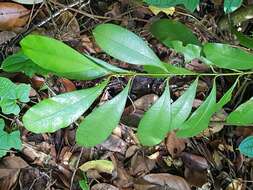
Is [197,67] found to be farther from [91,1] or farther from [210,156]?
[91,1]

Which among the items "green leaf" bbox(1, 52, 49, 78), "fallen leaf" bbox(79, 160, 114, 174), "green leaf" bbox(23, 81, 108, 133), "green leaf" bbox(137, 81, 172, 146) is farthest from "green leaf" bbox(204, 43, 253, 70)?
"fallen leaf" bbox(79, 160, 114, 174)

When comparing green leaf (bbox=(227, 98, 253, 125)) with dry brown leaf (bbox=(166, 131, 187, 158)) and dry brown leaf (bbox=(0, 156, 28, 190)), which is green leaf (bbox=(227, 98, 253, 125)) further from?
dry brown leaf (bbox=(0, 156, 28, 190))

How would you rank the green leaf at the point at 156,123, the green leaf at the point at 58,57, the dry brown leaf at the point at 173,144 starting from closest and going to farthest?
the green leaf at the point at 58,57 < the green leaf at the point at 156,123 < the dry brown leaf at the point at 173,144

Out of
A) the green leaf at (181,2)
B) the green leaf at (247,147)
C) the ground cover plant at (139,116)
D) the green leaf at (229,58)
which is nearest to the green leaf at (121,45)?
the ground cover plant at (139,116)

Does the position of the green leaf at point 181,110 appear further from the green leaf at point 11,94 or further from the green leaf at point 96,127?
the green leaf at point 11,94

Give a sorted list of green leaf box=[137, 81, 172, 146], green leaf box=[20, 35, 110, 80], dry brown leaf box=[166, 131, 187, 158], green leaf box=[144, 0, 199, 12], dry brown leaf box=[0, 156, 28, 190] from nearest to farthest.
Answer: green leaf box=[20, 35, 110, 80] < green leaf box=[137, 81, 172, 146] < green leaf box=[144, 0, 199, 12] < dry brown leaf box=[0, 156, 28, 190] < dry brown leaf box=[166, 131, 187, 158]

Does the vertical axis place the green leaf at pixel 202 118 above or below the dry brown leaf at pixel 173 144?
above

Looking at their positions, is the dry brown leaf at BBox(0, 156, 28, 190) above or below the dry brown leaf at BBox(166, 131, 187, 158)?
below
